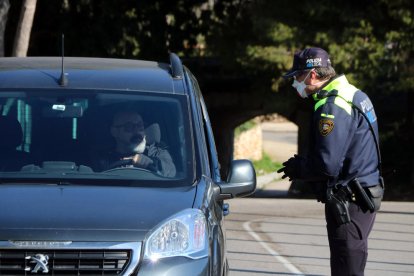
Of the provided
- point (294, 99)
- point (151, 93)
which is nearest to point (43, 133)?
point (151, 93)

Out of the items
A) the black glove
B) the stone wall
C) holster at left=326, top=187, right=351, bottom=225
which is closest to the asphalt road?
the black glove

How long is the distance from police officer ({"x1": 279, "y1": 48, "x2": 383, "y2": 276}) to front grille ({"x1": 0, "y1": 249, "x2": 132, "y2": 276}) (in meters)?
1.66

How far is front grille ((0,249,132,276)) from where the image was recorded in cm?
505

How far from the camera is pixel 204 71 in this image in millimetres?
31203

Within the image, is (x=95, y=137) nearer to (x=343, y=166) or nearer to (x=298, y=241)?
(x=343, y=166)

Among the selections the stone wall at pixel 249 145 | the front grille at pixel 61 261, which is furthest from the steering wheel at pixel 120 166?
the stone wall at pixel 249 145

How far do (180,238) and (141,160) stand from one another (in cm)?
89

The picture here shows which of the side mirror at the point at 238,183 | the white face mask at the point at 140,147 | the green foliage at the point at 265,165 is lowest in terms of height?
the green foliage at the point at 265,165

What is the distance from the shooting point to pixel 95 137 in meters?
6.12

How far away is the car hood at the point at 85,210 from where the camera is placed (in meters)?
5.07

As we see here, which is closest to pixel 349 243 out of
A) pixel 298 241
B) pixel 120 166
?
pixel 120 166

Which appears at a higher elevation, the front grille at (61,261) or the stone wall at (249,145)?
the front grille at (61,261)

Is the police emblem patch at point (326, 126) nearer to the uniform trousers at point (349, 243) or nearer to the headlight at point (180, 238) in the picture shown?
the uniform trousers at point (349, 243)

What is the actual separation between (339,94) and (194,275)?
1.71m
